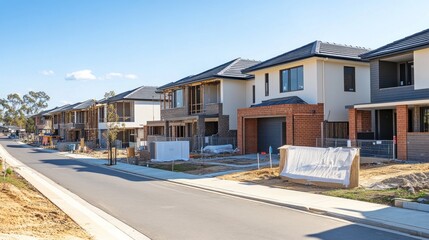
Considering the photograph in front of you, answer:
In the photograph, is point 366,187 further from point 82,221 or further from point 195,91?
point 195,91

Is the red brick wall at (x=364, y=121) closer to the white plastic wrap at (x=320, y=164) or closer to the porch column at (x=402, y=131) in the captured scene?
the porch column at (x=402, y=131)

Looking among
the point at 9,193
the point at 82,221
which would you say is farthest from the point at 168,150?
the point at 82,221

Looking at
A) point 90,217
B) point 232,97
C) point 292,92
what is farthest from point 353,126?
point 90,217

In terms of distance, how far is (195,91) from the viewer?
41312 millimetres

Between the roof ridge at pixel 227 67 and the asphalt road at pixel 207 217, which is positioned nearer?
the asphalt road at pixel 207 217

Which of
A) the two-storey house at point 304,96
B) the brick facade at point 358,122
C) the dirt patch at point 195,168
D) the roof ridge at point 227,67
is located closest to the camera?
the dirt patch at point 195,168

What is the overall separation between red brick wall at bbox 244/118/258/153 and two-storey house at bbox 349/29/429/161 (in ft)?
27.4

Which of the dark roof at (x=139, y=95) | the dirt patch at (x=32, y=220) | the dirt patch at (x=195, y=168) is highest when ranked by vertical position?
the dark roof at (x=139, y=95)

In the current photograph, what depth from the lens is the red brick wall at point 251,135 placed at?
32800 mm

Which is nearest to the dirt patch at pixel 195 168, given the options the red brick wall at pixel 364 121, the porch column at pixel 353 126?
the porch column at pixel 353 126

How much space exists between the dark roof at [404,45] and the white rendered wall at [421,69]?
0.51 metres

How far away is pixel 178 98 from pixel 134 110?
1405cm

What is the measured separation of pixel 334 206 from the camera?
12266 millimetres

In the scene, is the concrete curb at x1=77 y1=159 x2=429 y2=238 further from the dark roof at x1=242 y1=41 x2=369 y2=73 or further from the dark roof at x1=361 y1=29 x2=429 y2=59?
the dark roof at x1=242 y1=41 x2=369 y2=73
